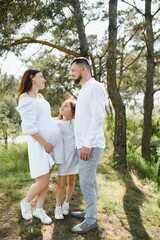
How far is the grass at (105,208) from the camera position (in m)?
4.05

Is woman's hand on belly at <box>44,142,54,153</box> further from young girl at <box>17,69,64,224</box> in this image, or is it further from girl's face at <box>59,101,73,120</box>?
girl's face at <box>59,101,73,120</box>

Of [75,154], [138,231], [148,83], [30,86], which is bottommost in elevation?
[138,231]

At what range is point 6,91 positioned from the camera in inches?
447

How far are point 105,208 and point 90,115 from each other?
196cm

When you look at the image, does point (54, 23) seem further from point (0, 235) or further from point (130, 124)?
point (130, 124)

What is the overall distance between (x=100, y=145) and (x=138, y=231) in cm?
155

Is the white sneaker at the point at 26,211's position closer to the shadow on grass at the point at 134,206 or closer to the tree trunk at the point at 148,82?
the shadow on grass at the point at 134,206

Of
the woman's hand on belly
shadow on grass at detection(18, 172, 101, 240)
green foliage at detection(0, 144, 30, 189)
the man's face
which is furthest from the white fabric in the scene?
green foliage at detection(0, 144, 30, 189)

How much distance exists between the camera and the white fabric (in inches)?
144

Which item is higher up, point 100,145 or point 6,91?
point 6,91

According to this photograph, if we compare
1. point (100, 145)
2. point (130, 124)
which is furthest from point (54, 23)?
point (130, 124)

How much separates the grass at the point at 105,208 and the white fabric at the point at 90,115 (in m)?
1.22

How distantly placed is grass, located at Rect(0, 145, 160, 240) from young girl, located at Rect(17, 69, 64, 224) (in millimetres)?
293

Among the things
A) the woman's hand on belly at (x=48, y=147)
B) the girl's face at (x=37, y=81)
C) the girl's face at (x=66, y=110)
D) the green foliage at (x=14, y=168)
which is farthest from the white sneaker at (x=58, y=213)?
the girl's face at (x=37, y=81)
